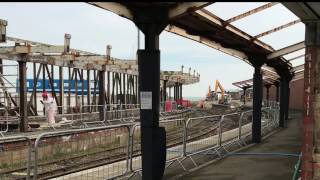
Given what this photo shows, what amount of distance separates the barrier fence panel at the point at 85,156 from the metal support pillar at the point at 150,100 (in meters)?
1.08

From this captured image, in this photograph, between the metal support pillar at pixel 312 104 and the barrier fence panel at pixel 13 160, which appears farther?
the barrier fence panel at pixel 13 160

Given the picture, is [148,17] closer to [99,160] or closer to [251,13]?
[251,13]

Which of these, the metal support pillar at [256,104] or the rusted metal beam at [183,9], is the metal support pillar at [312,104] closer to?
the rusted metal beam at [183,9]

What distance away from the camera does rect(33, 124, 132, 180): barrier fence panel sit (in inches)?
394

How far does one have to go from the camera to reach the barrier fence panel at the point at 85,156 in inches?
394

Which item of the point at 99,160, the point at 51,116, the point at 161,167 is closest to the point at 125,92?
the point at 51,116

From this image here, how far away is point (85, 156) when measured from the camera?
12492 mm

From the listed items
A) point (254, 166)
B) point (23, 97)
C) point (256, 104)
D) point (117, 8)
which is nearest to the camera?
point (117, 8)

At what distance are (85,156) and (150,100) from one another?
4933 millimetres

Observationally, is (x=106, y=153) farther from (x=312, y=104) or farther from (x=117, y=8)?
(x=312, y=104)

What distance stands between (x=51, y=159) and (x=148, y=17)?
573cm

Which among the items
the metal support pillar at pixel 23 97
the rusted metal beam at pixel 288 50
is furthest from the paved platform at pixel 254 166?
the metal support pillar at pixel 23 97

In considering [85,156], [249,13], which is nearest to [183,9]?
[249,13]

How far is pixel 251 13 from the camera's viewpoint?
10328 millimetres
